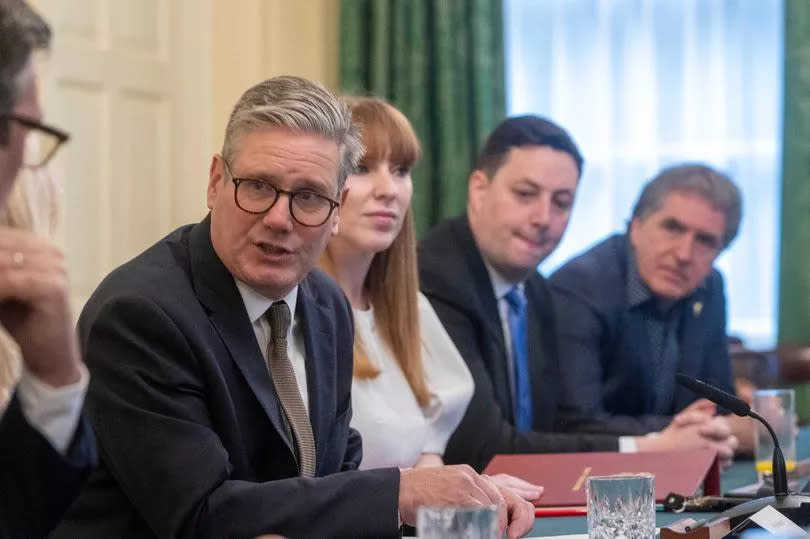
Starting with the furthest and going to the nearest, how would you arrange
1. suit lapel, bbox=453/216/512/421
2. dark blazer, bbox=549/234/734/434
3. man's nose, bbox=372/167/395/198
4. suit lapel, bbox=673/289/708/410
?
1. suit lapel, bbox=673/289/708/410
2. dark blazer, bbox=549/234/734/434
3. suit lapel, bbox=453/216/512/421
4. man's nose, bbox=372/167/395/198

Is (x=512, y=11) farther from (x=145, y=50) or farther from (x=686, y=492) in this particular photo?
(x=686, y=492)

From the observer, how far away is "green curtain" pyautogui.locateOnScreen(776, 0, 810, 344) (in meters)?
4.91

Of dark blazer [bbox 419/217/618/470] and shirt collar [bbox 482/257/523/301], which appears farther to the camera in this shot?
shirt collar [bbox 482/257/523/301]

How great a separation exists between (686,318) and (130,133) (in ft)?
6.64

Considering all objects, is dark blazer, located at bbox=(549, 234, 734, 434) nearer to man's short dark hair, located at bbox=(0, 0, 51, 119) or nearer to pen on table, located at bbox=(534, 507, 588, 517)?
pen on table, located at bbox=(534, 507, 588, 517)

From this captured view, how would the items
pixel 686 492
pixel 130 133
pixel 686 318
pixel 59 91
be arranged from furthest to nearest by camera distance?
pixel 130 133, pixel 59 91, pixel 686 318, pixel 686 492

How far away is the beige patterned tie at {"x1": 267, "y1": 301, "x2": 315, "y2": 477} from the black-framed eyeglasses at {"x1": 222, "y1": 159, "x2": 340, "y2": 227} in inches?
7.0

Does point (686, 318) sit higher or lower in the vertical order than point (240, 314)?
lower

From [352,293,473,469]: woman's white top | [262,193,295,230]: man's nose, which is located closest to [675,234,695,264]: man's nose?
[352,293,473,469]: woman's white top

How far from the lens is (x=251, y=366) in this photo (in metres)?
1.89

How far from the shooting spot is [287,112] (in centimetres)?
201

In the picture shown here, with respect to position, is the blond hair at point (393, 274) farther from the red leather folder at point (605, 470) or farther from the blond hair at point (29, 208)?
the blond hair at point (29, 208)

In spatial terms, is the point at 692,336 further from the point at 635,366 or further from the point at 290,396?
the point at 290,396

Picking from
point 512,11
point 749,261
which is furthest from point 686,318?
point 512,11
